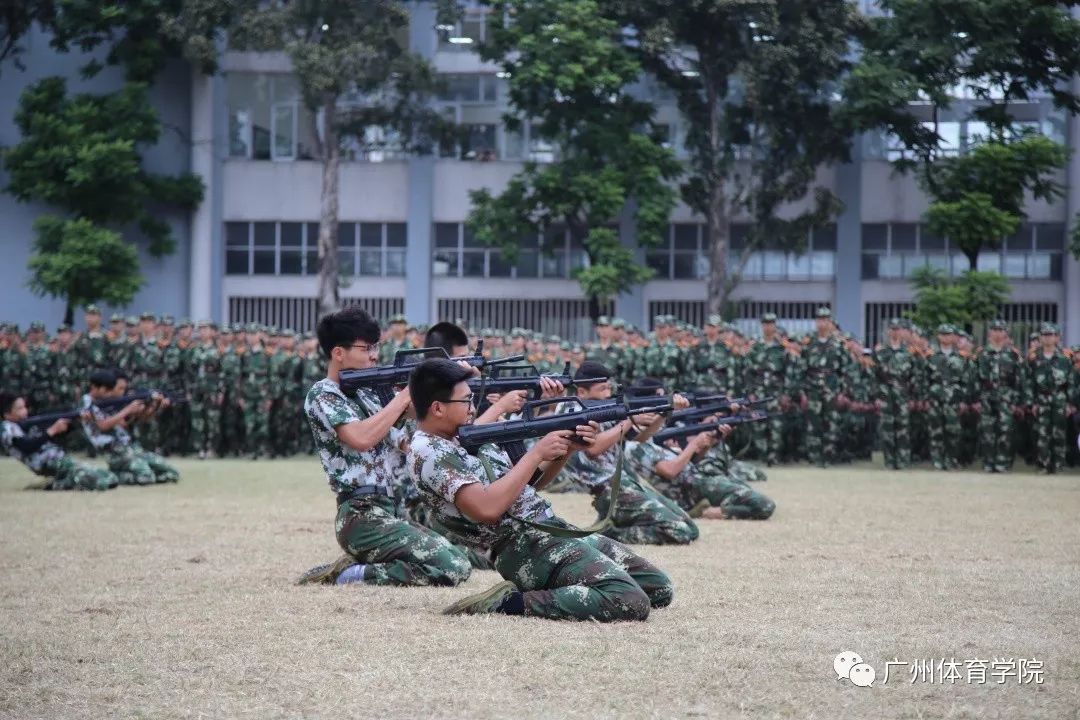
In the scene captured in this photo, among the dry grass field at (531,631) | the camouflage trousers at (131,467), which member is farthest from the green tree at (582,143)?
the dry grass field at (531,631)

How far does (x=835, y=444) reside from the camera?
2139 cm

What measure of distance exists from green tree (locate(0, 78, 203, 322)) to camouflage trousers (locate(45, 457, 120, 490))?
56.8ft

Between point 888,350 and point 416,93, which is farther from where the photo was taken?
point 416,93

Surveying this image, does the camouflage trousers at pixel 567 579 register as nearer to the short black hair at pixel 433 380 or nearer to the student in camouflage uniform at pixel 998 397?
the short black hair at pixel 433 380

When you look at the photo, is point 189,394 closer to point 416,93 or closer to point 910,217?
point 416,93

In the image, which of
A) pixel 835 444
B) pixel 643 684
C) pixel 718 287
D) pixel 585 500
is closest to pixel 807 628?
pixel 643 684

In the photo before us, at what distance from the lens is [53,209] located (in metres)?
35.9

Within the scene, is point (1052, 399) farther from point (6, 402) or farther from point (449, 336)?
point (6, 402)

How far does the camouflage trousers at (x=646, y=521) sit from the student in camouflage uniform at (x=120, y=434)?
25.1ft

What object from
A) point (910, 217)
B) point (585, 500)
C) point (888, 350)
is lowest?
point (585, 500)

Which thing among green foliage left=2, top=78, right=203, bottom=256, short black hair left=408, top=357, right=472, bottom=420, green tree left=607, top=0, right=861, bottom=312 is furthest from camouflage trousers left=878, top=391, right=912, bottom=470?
green foliage left=2, top=78, right=203, bottom=256

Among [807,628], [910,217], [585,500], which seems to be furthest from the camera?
[910,217]

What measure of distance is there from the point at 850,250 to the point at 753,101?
4.91m

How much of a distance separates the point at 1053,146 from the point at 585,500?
16788mm
